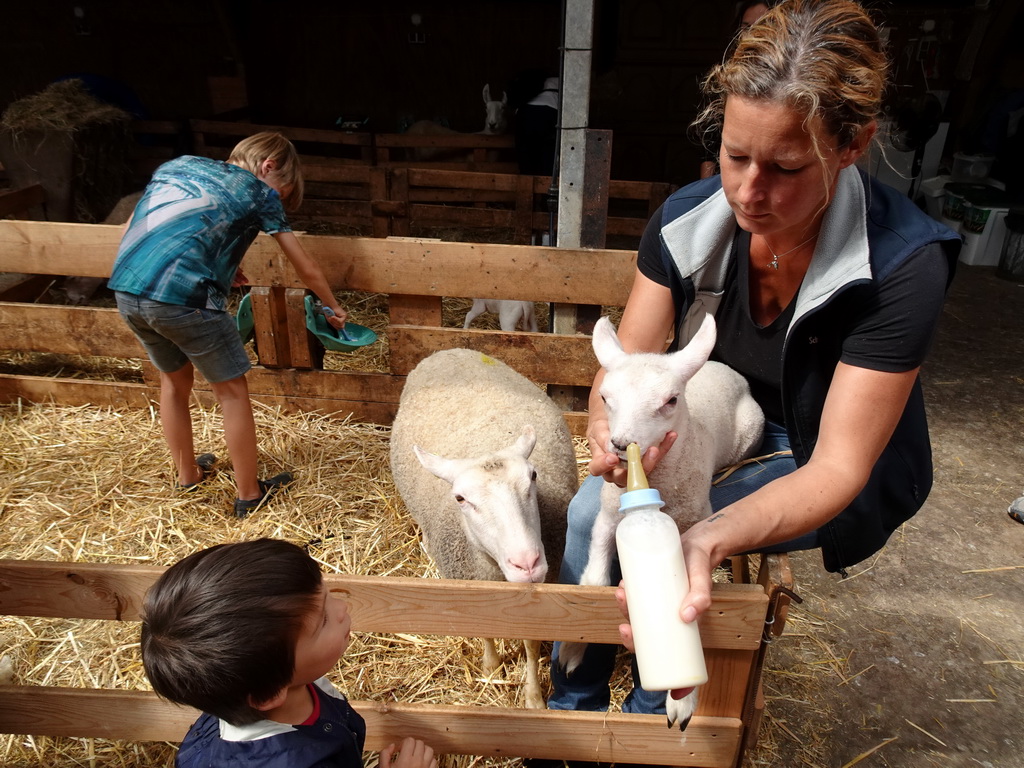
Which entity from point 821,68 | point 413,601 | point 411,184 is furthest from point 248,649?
point 411,184

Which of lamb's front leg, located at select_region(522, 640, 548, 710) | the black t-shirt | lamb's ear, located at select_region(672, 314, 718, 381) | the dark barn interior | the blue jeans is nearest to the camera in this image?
the black t-shirt

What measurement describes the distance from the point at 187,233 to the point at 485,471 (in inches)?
71.7

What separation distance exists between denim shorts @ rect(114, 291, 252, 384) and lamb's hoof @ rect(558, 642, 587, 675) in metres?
2.09

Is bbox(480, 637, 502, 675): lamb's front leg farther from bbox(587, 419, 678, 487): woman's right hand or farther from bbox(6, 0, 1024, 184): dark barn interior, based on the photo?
bbox(6, 0, 1024, 184): dark barn interior

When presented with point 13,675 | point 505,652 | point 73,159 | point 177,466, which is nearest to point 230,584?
point 505,652

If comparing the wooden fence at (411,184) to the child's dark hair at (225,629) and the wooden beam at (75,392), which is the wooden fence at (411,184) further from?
the child's dark hair at (225,629)

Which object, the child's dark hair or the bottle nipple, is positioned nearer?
the child's dark hair

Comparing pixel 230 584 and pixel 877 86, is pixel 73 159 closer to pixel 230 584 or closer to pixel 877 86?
pixel 230 584

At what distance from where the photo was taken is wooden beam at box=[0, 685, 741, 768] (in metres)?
1.89

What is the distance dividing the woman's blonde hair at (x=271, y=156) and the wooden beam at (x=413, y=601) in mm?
2185

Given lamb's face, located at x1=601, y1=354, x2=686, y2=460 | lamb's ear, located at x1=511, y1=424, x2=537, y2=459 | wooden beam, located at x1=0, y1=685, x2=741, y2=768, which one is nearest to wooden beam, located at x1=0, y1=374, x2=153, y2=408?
wooden beam, located at x1=0, y1=685, x2=741, y2=768

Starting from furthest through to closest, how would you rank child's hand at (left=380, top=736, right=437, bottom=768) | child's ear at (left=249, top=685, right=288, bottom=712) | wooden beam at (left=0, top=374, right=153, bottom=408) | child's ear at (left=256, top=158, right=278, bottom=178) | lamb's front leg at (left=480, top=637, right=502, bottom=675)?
wooden beam at (left=0, top=374, right=153, bottom=408) < child's ear at (left=256, top=158, right=278, bottom=178) < lamb's front leg at (left=480, top=637, right=502, bottom=675) < child's hand at (left=380, top=736, right=437, bottom=768) < child's ear at (left=249, top=685, right=288, bottom=712)

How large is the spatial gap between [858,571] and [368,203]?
6172 millimetres

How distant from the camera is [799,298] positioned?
65.8 inches
